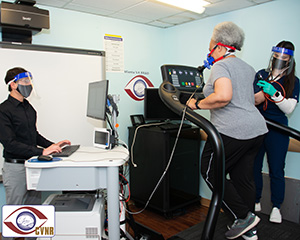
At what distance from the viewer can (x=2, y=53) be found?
2.68 m

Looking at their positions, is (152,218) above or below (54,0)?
below

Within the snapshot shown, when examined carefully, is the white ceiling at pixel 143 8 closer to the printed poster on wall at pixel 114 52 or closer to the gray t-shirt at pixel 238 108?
the printed poster on wall at pixel 114 52

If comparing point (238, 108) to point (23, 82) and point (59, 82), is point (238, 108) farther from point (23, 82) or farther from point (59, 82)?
point (59, 82)

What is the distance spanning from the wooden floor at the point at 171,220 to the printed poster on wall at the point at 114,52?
5.82 ft

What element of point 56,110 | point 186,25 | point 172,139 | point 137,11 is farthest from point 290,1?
point 56,110

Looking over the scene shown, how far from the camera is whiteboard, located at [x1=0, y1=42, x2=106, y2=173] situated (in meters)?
2.77

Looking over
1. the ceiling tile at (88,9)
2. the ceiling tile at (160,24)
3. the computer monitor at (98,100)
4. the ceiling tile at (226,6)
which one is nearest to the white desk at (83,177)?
the computer monitor at (98,100)

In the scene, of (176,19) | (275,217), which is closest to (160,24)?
(176,19)

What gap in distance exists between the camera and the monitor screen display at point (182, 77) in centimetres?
246

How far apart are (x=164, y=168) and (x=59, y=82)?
147 cm

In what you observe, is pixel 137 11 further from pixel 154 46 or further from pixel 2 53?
pixel 2 53

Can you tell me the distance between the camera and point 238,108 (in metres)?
1.88

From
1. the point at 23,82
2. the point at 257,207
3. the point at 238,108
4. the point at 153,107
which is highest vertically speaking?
the point at 23,82

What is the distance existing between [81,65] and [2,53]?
788 millimetres
